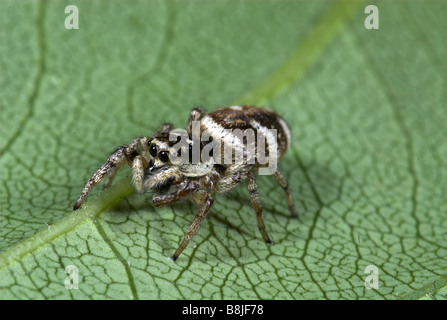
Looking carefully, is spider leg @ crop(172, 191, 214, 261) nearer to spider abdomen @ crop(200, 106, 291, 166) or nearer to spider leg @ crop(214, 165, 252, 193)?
spider leg @ crop(214, 165, 252, 193)

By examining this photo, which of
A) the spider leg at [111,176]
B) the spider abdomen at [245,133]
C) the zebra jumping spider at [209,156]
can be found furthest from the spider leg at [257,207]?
the spider leg at [111,176]

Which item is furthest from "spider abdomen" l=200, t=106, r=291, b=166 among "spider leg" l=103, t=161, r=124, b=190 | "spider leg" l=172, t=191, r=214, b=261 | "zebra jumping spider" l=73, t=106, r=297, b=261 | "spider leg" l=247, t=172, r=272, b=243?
"spider leg" l=103, t=161, r=124, b=190

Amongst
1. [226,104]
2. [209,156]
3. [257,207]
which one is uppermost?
[226,104]

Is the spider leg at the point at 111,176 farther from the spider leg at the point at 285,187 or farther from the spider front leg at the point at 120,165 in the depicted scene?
the spider leg at the point at 285,187

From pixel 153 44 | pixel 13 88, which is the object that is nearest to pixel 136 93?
pixel 153 44

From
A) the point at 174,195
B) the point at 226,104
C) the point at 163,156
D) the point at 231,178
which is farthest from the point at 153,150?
the point at 226,104

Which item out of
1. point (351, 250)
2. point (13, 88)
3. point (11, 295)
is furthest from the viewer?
point (13, 88)

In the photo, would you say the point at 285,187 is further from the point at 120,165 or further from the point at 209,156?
the point at 120,165

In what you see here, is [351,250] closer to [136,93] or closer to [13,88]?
[136,93]
